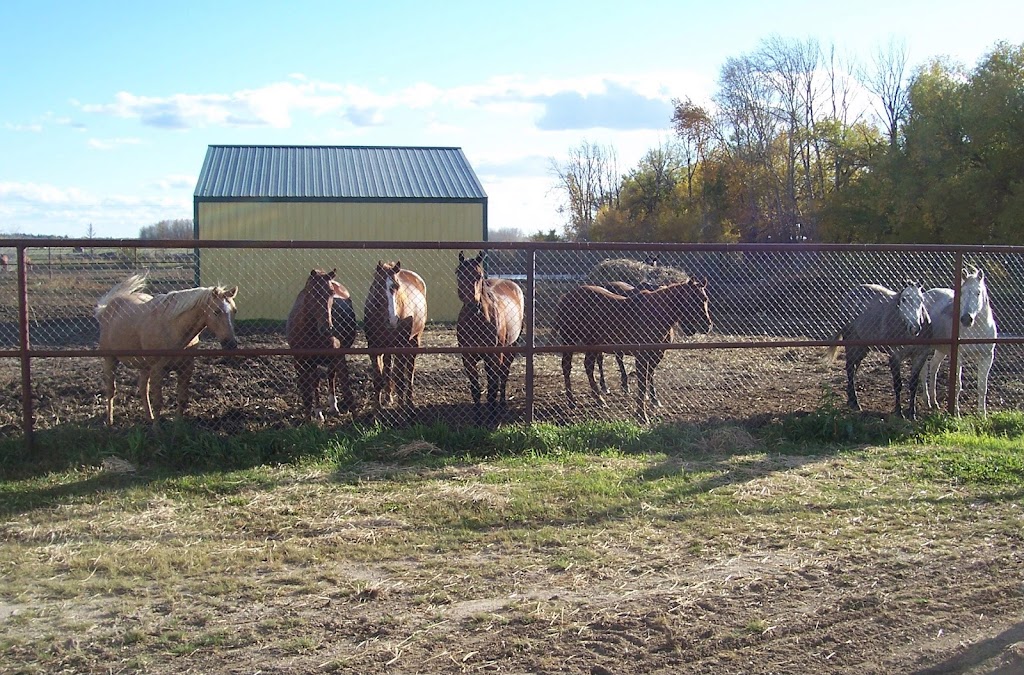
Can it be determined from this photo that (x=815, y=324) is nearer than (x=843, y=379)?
No

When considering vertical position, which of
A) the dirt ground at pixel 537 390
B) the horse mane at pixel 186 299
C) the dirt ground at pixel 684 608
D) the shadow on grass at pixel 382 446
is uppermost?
the horse mane at pixel 186 299

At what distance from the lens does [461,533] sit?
519 cm

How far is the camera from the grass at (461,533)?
12.7ft

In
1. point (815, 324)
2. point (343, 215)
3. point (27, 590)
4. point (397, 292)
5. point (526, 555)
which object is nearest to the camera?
point (27, 590)

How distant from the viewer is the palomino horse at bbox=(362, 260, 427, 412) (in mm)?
8195

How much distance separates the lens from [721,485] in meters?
6.20

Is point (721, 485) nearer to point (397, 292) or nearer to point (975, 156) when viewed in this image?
point (397, 292)

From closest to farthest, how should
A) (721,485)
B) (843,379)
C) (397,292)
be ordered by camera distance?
(721,485), (397,292), (843,379)

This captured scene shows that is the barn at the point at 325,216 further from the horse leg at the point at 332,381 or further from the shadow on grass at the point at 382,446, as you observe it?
the shadow on grass at the point at 382,446

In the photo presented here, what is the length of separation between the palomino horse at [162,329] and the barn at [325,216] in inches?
326

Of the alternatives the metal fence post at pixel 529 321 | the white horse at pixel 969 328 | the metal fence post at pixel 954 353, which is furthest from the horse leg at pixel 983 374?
the metal fence post at pixel 529 321

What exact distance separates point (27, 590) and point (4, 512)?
1441 millimetres

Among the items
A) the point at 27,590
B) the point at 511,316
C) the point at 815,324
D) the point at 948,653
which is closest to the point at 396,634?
the point at 27,590

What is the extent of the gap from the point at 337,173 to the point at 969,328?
14.3 m
